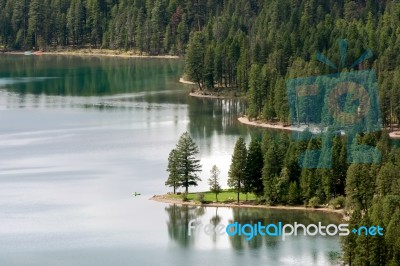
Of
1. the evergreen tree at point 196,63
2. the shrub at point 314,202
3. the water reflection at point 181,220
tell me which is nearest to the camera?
the water reflection at point 181,220

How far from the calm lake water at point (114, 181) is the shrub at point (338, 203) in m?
1.11

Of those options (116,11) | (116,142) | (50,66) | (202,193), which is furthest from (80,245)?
(116,11)

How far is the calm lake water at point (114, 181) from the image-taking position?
5594cm

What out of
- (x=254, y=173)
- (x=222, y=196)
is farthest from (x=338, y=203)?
(x=222, y=196)

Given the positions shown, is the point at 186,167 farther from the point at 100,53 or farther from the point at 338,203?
the point at 100,53

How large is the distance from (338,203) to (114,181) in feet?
45.3

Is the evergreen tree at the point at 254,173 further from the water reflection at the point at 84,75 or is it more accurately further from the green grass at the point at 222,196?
the water reflection at the point at 84,75

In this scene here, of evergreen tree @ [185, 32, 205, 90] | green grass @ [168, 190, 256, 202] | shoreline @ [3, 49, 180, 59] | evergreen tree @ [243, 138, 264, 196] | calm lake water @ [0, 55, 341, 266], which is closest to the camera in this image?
calm lake water @ [0, 55, 341, 266]

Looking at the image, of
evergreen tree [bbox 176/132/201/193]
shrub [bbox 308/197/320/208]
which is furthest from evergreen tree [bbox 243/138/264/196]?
shrub [bbox 308/197/320/208]

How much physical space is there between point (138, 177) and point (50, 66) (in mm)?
71819

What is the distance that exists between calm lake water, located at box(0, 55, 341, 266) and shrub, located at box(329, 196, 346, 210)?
111cm

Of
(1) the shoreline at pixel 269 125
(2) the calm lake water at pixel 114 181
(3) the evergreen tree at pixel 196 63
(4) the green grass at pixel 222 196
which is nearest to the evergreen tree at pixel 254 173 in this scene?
(4) the green grass at pixel 222 196

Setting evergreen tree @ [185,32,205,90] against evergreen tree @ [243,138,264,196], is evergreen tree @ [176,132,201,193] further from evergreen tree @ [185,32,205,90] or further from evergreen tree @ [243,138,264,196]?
evergreen tree @ [185,32,205,90]

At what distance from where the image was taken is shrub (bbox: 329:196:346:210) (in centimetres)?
6247
